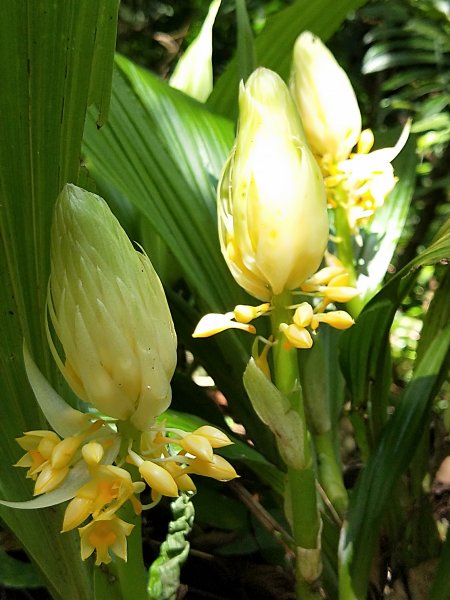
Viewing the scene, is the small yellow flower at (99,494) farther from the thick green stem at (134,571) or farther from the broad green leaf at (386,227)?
the broad green leaf at (386,227)

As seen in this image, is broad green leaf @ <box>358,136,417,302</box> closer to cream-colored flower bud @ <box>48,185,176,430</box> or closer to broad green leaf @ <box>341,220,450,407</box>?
broad green leaf @ <box>341,220,450,407</box>

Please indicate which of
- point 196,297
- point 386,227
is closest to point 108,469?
point 196,297

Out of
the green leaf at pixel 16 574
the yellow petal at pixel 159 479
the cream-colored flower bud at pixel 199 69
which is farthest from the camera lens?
the cream-colored flower bud at pixel 199 69

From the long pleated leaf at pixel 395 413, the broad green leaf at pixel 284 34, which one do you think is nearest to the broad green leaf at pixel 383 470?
the long pleated leaf at pixel 395 413

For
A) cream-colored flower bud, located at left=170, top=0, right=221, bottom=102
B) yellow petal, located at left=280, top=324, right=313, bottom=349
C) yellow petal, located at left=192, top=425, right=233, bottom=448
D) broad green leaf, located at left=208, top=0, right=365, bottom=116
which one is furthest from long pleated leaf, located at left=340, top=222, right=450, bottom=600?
cream-colored flower bud, located at left=170, top=0, right=221, bottom=102

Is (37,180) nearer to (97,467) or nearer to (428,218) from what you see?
(97,467)

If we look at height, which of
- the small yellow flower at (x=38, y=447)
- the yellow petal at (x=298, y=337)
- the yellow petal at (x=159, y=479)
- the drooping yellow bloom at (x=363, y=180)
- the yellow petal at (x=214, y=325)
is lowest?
the small yellow flower at (x=38, y=447)

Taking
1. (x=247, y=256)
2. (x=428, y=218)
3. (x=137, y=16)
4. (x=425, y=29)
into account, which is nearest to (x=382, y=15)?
(x=425, y=29)

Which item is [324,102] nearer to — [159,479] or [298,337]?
[298,337]
